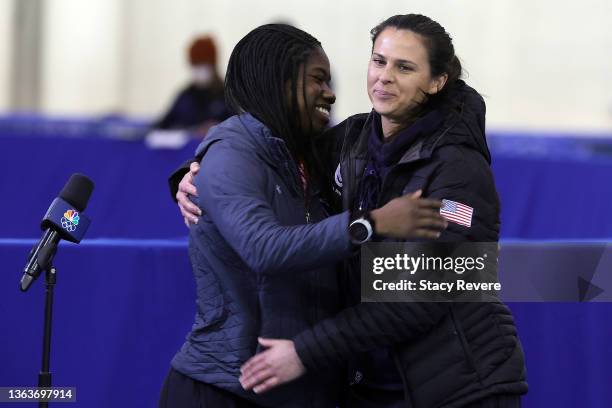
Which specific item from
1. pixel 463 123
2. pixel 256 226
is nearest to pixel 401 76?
pixel 463 123

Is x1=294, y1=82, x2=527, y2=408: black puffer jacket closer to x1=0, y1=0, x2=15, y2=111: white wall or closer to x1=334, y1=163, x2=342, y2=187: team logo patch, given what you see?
x1=334, y1=163, x2=342, y2=187: team logo patch

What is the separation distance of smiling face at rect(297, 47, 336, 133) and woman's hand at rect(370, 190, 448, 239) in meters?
0.42

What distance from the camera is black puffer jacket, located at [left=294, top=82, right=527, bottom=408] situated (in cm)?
287

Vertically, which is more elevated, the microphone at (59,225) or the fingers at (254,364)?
the microphone at (59,225)

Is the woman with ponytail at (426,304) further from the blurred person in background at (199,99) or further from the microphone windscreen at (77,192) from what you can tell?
the blurred person in background at (199,99)

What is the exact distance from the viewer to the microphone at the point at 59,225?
3.06 m

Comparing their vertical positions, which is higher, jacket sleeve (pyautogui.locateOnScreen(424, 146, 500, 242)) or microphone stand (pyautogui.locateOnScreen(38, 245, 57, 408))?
jacket sleeve (pyautogui.locateOnScreen(424, 146, 500, 242))

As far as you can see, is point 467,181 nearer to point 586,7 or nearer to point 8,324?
point 8,324

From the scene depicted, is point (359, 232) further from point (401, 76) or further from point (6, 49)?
point (6, 49)

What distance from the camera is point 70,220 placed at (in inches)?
124

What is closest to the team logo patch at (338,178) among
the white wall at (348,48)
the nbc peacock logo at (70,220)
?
the nbc peacock logo at (70,220)

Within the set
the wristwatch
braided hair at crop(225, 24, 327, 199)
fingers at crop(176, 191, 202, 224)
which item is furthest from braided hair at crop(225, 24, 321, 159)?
the wristwatch

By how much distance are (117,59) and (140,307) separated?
442 inches

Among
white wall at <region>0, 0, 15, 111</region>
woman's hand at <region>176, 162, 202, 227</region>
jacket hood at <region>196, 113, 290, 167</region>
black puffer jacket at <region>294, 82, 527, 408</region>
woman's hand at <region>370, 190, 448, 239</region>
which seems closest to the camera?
woman's hand at <region>370, 190, 448, 239</region>
